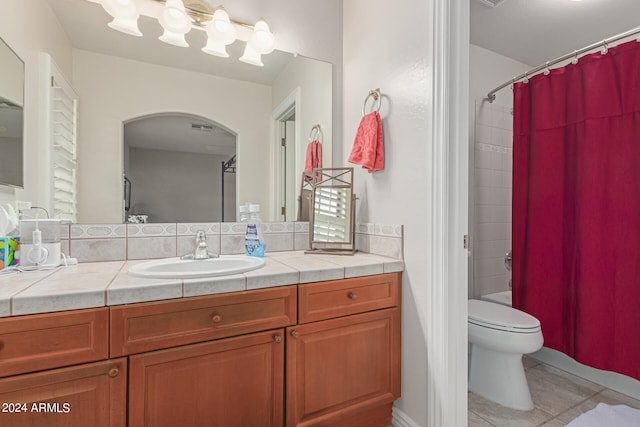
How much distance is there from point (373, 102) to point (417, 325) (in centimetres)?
120

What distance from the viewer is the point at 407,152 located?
1.49m

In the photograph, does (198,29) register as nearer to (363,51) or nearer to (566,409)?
(363,51)

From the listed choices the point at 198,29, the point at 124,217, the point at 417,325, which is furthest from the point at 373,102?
the point at 124,217

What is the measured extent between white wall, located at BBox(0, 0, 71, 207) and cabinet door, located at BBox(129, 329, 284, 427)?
94 centimetres

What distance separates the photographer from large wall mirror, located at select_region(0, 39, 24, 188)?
1.20m

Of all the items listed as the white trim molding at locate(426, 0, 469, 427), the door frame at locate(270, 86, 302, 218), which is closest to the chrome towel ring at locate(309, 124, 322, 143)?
the door frame at locate(270, 86, 302, 218)

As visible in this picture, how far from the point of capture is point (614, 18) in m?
2.15

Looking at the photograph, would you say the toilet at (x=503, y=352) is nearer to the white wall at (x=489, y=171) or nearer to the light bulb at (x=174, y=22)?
the white wall at (x=489, y=171)

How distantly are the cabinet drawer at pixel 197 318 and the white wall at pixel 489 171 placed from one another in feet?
6.36

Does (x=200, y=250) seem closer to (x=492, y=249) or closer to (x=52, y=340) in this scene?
(x=52, y=340)

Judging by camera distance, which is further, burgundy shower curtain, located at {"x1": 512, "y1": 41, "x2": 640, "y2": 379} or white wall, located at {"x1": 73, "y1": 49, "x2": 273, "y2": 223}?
burgundy shower curtain, located at {"x1": 512, "y1": 41, "x2": 640, "y2": 379}

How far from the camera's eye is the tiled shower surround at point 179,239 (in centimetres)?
140

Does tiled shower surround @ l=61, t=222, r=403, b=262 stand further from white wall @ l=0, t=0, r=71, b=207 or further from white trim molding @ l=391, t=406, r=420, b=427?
white trim molding @ l=391, t=406, r=420, b=427

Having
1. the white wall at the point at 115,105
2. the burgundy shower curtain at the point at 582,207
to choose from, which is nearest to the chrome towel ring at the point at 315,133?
the white wall at the point at 115,105
